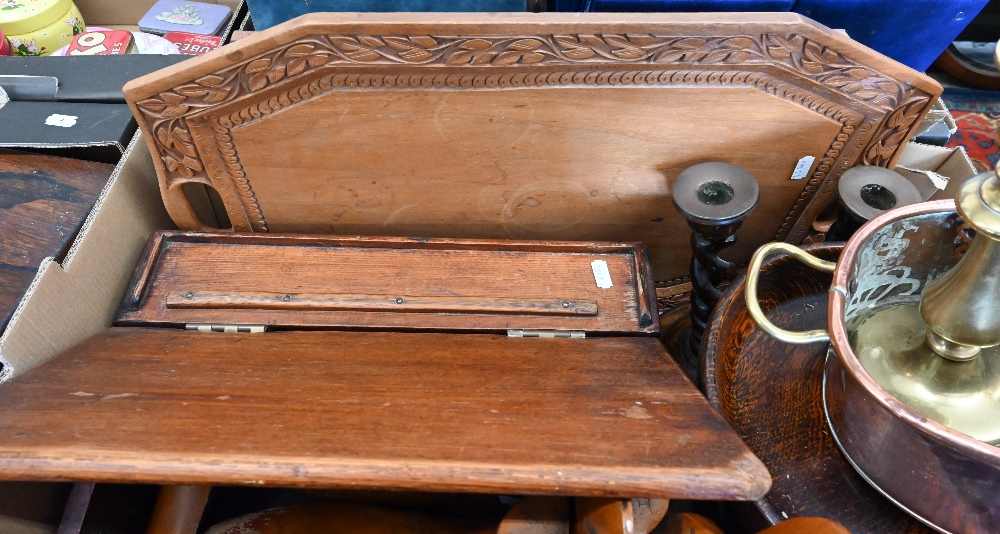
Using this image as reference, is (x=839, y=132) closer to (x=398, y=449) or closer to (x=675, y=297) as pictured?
(x=675, y=297)

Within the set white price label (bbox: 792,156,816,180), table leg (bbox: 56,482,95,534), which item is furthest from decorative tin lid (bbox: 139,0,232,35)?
white price label (bbox: 792,156,816,180)

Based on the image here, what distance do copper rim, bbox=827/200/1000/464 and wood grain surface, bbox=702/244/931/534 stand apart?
0.55 feet

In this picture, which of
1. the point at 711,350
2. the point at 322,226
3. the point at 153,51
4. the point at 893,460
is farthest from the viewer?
the point at 153,51

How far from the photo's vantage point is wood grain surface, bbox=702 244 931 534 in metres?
0.68

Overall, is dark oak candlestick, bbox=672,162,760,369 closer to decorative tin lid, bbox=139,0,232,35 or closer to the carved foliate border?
the carved foliate border

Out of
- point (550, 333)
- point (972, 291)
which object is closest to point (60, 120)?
point (550, 333)

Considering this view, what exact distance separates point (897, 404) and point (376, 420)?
0.48 meters

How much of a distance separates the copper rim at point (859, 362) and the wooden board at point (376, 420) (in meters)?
0.13

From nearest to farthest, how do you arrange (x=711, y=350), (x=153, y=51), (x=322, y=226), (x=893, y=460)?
1. (x=893, y=460)
2. (x=711, y=350)
3. (x=322, y=226)
4. (x=153, y=51)

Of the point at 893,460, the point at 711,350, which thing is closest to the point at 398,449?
the point at 711,350

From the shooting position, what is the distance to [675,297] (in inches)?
48.8

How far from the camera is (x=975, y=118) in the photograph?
187 cm

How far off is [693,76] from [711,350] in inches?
14.2

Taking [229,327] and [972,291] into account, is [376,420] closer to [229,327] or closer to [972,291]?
[229,327]
